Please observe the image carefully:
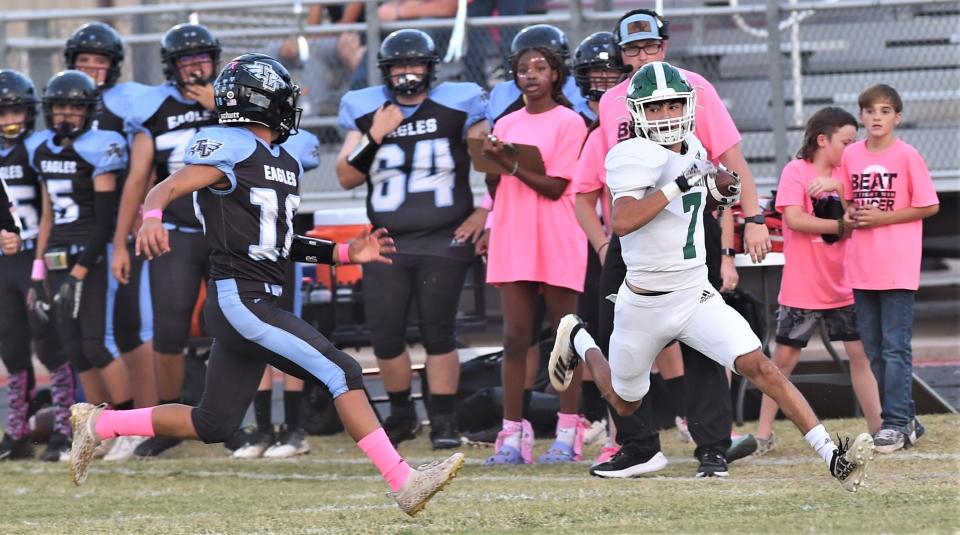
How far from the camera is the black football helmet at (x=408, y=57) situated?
297 inches

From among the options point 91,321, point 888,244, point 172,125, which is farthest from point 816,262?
point 91,321

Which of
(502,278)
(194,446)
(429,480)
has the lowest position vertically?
(194,446)

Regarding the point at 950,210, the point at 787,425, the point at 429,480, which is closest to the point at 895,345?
the point at 787,425

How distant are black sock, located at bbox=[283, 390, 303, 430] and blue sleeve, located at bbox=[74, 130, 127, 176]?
1.50 meters

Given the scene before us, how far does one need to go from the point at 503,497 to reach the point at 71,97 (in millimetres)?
3456

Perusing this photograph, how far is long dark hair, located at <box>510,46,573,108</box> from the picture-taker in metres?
7.01

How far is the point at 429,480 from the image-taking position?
5230 millimetres

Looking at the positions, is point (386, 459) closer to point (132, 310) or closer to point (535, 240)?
point (535, 240)

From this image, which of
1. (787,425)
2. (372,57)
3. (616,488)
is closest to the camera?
(616,488)

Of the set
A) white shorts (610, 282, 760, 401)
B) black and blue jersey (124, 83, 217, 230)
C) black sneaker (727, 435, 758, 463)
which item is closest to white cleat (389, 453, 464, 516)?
white shorts (610, 282, 760, 401)

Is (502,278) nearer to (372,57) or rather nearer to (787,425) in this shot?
(787,425)

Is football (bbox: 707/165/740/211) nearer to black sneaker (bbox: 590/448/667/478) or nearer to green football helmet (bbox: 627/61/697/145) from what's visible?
green football helmet (bbox: 627/61/697/145)

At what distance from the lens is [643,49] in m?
6.34

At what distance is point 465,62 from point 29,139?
10.9ft
